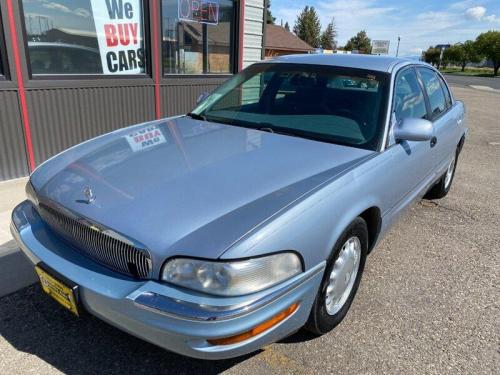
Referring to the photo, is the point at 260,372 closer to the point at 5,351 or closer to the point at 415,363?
the point at 415,363

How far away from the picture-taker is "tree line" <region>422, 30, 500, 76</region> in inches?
3014

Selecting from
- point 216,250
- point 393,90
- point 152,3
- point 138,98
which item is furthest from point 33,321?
point 152,3

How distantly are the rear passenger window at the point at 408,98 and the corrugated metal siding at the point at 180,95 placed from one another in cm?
373

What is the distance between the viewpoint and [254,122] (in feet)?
10.3

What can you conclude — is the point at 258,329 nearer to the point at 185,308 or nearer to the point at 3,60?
the point at 185,308

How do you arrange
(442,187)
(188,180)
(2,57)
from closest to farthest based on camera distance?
(188,180), (2,57), (442,187)

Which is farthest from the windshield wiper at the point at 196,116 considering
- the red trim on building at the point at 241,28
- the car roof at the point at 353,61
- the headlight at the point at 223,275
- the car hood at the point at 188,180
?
the red trim on building at the point at 241,28

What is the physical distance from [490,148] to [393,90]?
268 inches

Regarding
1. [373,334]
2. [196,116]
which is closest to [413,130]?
[373,334]

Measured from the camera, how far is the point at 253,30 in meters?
7.45

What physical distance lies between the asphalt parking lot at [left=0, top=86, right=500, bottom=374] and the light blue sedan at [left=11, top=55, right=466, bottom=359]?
215 mm

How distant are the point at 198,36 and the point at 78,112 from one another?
8.11 feet

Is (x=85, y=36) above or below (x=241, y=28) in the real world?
below

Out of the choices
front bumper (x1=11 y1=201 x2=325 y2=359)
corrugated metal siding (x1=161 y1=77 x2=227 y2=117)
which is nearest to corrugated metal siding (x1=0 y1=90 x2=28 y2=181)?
corrugated metal siding (x1=161 y1=77 x2=227 y2=117)
